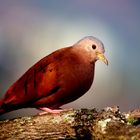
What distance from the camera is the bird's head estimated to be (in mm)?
6887

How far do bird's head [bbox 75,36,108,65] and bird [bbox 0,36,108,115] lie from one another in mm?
149

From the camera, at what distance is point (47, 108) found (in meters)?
6.66

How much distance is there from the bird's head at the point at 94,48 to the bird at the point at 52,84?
5.9 inches

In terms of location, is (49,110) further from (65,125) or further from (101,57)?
(101,57)

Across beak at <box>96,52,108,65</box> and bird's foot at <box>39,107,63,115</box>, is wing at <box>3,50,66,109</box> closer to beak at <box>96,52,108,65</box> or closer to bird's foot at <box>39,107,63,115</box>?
bird's foot at <box>39,107,63,115</box>

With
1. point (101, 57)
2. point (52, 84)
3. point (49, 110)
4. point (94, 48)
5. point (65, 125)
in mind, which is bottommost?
point (65, 125)

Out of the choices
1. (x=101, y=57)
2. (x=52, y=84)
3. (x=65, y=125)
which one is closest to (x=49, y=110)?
(x=52, y=84)

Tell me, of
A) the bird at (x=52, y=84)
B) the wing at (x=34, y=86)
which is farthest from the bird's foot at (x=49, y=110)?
the wing at (x=34, y=86)

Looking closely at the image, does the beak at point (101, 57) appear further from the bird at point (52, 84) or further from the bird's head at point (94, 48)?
the bird at point (52, 84)

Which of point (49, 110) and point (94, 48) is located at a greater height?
point (94, 48)

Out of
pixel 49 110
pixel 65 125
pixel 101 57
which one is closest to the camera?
pixel 65 125

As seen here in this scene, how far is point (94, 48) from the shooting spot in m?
6.91

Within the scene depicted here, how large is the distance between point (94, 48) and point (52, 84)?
0.69 meters

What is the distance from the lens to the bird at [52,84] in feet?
21.5
